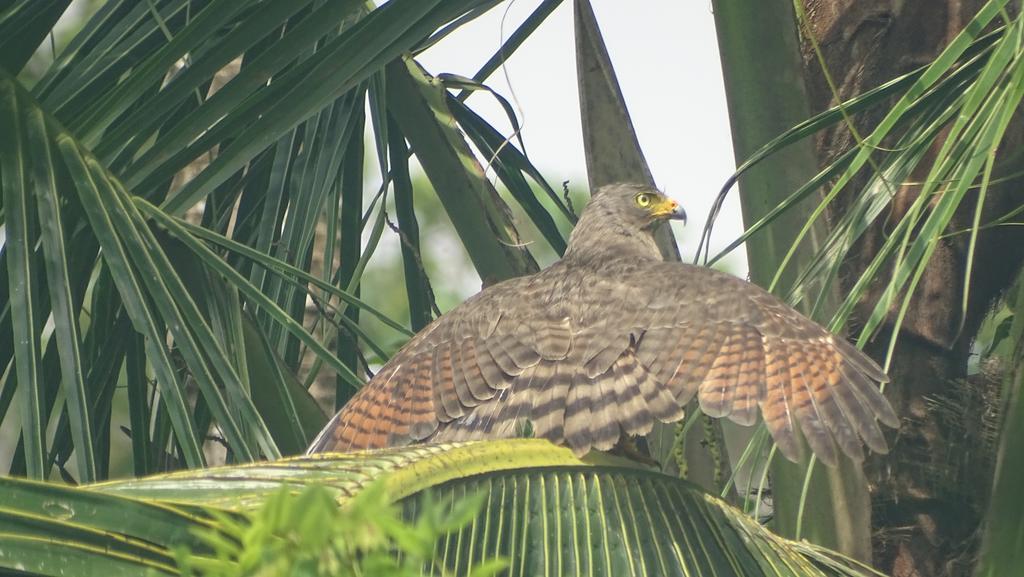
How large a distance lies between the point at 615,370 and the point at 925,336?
49.3 inches

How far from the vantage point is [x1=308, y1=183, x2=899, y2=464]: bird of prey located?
3254 millimetres

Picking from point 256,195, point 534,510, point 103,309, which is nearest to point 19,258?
point 103,309

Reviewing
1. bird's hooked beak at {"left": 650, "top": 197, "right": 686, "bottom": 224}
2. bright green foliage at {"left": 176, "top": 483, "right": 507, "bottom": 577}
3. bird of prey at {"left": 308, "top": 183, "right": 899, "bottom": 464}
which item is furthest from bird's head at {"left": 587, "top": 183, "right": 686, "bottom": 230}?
bright green foliage at {"left": 176, "top": 483, "right": 507, "bottom": 577}

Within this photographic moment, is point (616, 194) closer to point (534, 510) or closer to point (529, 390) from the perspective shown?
point (529, 390)

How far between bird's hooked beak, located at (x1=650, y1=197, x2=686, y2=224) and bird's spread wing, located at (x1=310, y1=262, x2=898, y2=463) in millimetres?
970

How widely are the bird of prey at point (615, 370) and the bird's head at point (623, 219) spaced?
707 millimetres

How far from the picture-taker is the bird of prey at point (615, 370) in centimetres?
325

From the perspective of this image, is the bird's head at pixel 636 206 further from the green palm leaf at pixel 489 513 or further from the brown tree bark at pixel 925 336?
the green palm leaf at pixel 489 513

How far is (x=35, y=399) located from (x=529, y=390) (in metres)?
1.36

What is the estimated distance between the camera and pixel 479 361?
3789mm

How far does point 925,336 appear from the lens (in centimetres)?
430

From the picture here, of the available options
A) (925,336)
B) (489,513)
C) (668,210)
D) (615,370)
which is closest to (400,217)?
(668,210)

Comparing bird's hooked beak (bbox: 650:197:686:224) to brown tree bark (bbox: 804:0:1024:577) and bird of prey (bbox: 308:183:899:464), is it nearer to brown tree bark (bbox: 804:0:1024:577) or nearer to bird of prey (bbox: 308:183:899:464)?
brown tree bark (bbox: 804:0:1024:577)

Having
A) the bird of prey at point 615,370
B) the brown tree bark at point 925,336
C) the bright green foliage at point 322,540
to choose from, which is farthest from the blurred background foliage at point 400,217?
the bright green foliage at point 322,540
